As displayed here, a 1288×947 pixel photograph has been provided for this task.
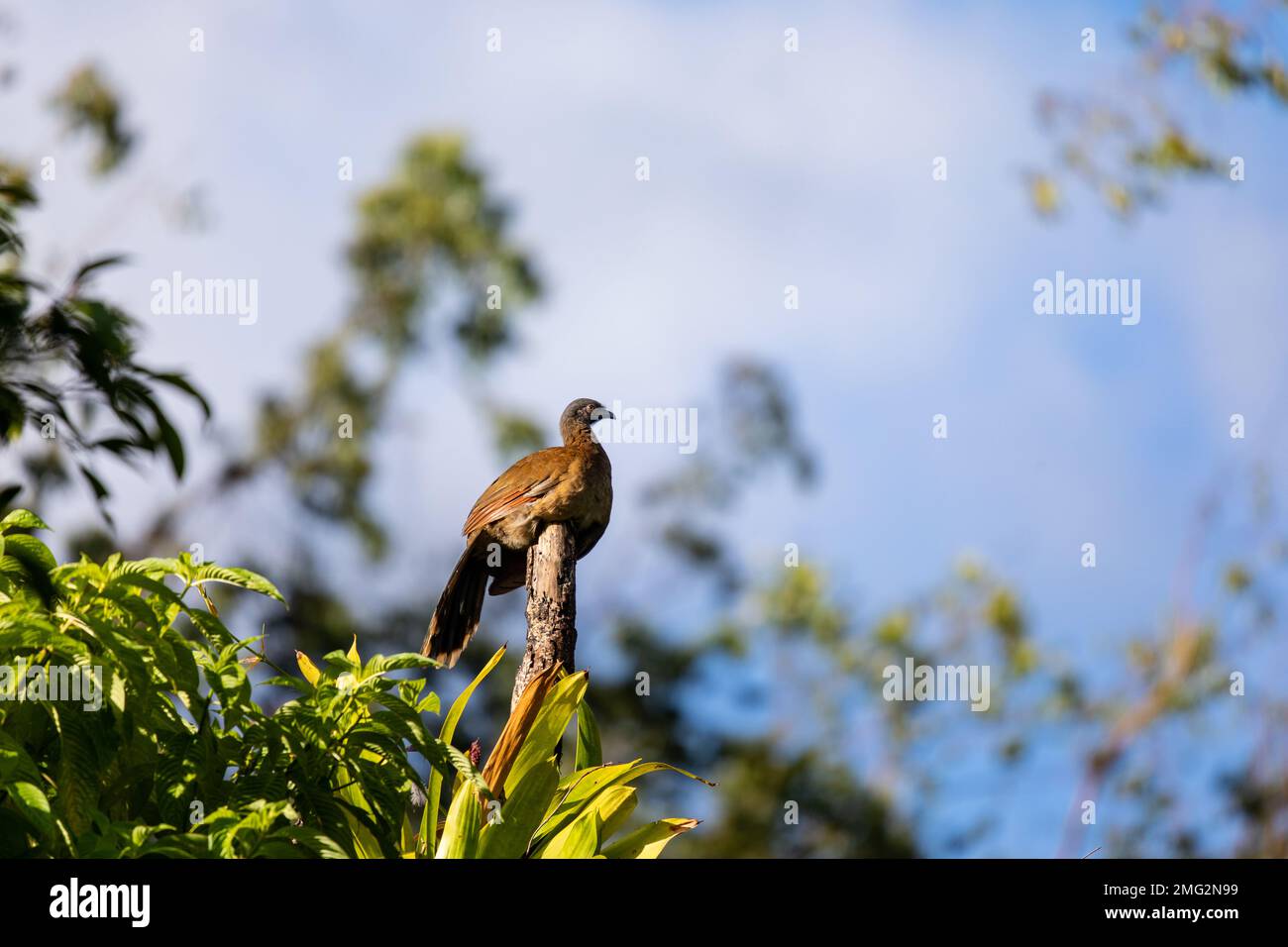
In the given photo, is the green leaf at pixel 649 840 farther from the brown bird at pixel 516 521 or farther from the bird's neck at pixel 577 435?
the bird's neck at pixel 577 435

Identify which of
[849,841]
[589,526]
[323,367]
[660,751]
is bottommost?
[849,841]

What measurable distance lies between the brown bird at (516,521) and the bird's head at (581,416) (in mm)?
141

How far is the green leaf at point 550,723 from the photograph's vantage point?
3734mm

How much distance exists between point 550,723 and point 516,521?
1.58 meters

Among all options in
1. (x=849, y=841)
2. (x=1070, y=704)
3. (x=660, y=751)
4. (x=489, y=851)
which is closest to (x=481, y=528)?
(x=489, y=851)

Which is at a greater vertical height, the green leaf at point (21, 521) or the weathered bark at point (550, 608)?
the green leaf at point (21, 521)

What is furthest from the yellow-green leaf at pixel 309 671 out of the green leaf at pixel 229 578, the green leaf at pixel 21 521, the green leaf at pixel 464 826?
the green leaf at pixel 21 521

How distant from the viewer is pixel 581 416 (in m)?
5.83

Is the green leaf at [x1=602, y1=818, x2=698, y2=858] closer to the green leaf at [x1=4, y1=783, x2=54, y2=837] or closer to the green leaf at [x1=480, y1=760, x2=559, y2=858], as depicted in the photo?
the green leaf at [x1=480, y1=760, x2=559, y2=858]

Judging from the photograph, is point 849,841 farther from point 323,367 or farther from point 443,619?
point 443,619

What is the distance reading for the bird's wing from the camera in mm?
5281
